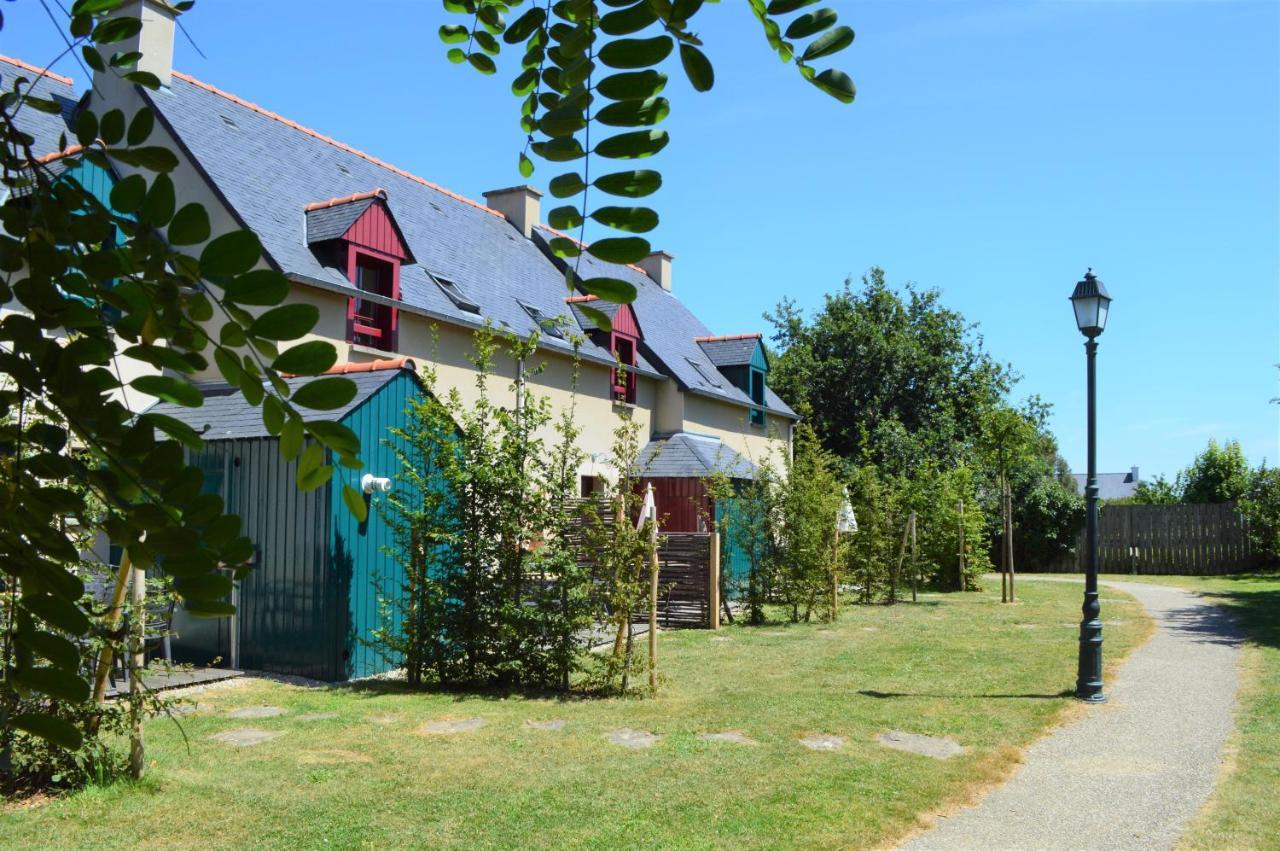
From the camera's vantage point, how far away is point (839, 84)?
1688mm

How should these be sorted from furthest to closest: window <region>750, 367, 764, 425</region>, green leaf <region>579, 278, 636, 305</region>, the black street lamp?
window <region>750, 367, 764, 425</region> → the black street lamp → green leaf <region>579, 278, 636, 305</region>

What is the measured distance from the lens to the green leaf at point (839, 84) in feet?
5.53

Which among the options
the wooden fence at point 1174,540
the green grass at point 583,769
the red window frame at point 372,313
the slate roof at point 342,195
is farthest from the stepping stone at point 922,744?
the wooden fence at point 1174,540

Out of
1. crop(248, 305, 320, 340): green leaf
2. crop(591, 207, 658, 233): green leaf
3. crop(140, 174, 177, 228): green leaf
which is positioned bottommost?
crop(248, 305, 320, 340): green leaf

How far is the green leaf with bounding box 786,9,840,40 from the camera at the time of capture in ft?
5.54

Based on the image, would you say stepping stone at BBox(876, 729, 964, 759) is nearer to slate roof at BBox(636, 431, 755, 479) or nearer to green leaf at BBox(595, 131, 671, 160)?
green leaf at BBox(595, 131, 671, 160)

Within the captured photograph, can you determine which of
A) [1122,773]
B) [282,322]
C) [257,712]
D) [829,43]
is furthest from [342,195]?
[282,322]

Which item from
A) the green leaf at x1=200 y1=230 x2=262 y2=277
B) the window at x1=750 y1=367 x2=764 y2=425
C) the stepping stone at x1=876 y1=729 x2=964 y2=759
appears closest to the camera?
the green leaf at x1=200 y1=230 x2=262 y2=277

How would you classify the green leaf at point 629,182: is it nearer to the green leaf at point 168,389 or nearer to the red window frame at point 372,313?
the green leaf at point 168,389

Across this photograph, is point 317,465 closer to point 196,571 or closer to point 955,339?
point 196,571

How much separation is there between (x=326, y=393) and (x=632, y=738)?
744cm

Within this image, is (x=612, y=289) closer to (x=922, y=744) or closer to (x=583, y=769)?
(x=583, y=769)

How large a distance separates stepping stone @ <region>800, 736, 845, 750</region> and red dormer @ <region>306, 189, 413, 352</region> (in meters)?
9.52

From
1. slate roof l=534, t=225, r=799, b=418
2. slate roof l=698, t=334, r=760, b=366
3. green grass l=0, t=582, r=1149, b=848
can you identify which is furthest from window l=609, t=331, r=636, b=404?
green grass l=0, t=582, r=1149, b=848
